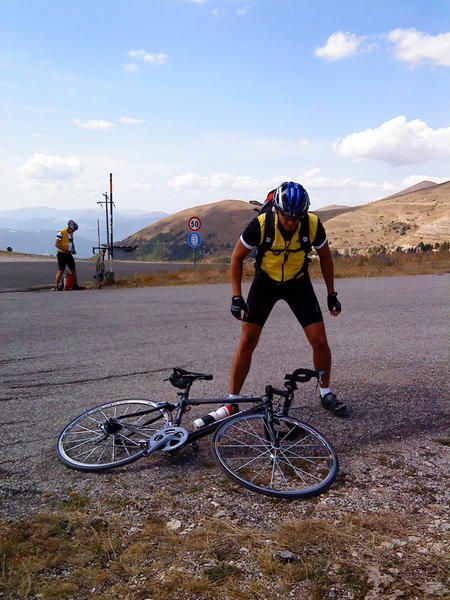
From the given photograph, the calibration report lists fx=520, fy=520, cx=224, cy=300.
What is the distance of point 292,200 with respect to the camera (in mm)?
4062

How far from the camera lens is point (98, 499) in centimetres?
325

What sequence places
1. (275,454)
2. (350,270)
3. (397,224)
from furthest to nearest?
(397,224) < (350,270) < (275,454)

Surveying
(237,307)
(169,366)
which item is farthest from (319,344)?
(169,366)

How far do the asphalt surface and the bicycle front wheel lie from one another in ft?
0.80

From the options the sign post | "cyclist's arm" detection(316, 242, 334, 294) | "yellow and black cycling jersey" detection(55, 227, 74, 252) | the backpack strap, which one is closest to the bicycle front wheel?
the backpack strap

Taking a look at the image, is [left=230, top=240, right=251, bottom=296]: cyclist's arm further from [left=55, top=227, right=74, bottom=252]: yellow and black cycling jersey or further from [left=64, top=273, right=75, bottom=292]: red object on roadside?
[left=64, top=273, right=75, bottom=292]: red object on roadside

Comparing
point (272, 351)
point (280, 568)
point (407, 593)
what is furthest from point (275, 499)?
point (272, 351)

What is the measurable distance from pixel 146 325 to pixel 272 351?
2.97 m

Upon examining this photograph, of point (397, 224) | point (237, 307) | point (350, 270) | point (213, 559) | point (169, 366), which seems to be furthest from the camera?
point (397, 224)

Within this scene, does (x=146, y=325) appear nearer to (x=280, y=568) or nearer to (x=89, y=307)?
(x=89, y=307)

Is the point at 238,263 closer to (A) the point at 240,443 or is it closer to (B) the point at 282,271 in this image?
(B) the point at 282,271

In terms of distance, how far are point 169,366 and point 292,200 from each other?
323 cm

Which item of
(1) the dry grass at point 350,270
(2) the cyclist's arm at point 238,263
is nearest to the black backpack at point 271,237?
(2) the cyclist's arm at point 238,263

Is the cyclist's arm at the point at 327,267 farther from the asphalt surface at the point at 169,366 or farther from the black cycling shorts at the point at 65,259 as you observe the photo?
the black cycling shorts at the point at 65,259
